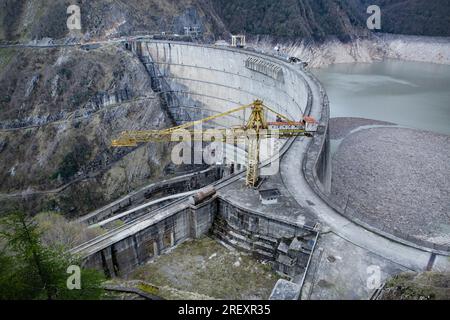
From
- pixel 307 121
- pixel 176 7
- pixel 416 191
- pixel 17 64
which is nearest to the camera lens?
pixel 307 121


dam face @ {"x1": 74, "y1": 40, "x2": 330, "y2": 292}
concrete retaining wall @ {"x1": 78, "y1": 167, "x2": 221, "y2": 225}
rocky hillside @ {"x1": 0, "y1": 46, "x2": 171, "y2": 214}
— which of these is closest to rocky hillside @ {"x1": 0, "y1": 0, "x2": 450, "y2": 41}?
rocky hillside @ {"x1": 0, "y1": 46, "x2": 171, "y2": 214}

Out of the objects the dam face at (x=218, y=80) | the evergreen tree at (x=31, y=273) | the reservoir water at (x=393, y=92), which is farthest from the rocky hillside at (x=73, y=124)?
the evergreen tree at (x=31, y=273)

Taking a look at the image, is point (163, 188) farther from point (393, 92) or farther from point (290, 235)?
point (393, 92)

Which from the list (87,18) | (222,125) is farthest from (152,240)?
(87,18)

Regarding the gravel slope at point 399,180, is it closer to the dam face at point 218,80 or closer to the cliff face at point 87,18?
the dam face at point 218,80
